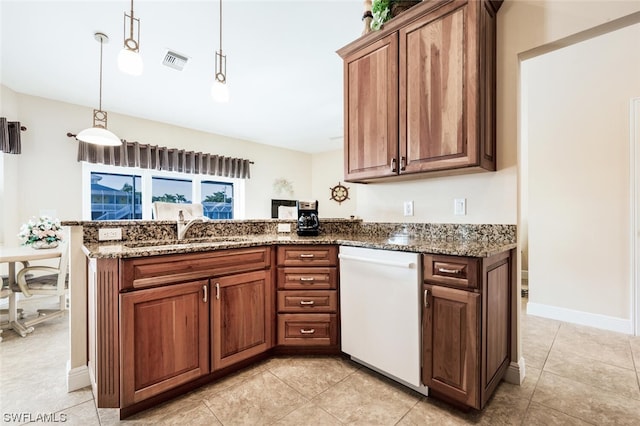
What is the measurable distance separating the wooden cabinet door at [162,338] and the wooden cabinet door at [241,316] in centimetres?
7

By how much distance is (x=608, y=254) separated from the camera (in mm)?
2461

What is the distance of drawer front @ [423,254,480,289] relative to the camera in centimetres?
136

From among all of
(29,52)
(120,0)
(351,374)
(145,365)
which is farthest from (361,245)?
(29,52)

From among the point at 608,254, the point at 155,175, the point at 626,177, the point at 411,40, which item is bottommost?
the point at 608,254

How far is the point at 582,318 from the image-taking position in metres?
2.56

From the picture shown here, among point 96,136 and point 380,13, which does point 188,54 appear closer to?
point 96,136

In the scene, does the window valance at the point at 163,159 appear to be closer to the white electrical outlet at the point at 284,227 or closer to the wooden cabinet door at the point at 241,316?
the white electrical outlet at the point at 284,227

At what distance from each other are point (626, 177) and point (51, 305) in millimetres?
6146

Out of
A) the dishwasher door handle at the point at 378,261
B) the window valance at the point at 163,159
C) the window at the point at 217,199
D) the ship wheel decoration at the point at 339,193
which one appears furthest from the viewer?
the ship wheel decoration at the point at 339,193

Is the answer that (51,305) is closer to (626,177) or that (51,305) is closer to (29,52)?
(29,52)

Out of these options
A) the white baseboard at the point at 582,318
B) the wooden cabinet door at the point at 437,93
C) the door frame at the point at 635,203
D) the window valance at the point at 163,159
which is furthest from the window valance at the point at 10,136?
the door frame at the point at 635,203

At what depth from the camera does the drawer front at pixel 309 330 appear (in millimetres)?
2021

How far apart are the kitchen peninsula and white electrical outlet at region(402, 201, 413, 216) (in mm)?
119

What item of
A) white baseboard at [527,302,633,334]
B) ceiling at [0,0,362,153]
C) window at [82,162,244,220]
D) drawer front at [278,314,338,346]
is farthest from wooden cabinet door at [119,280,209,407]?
window at [82,162,244,220]
